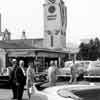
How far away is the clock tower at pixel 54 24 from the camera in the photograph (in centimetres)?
9638

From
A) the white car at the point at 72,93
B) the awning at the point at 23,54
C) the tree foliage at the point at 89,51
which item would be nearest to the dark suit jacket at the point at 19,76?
the white car at the point at 72,93


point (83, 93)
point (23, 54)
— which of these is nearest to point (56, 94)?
point (83, 93)

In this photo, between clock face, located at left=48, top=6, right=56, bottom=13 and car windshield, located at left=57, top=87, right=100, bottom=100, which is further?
clock face, located at left=48, top=6, right=56, bottom=13

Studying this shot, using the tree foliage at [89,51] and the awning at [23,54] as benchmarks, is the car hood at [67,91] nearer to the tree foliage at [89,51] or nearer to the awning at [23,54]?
the awning at [23,54]

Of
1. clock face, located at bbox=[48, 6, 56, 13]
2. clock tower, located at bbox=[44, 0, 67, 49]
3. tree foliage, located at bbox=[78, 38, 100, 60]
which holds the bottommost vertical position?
tree foliage, located at bbox=[78, 38, 100, 60]

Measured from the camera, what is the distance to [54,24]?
97.0 m

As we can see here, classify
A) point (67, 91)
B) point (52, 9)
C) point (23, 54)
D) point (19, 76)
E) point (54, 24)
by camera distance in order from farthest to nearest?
1. point (52, 9)
2. point (54, 24)
3. point (23, 54)
4. point (19, 76)
5. point (67, 91)

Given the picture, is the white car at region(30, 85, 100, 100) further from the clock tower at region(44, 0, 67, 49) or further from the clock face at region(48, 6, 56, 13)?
the clock face at region(48, 6, 56, 13)

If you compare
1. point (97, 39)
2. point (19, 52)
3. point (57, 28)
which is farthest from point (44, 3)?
point (19, 52)

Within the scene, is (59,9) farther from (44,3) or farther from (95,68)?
(95,68)

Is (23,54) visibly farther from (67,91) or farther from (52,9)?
(52,9)

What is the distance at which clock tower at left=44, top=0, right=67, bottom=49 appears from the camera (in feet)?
316

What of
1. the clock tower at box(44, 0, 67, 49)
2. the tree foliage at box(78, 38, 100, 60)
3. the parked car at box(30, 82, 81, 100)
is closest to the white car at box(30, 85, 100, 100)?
the parked car at box(30, 82, 81, 100)

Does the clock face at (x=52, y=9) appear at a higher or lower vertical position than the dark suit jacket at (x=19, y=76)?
higher
